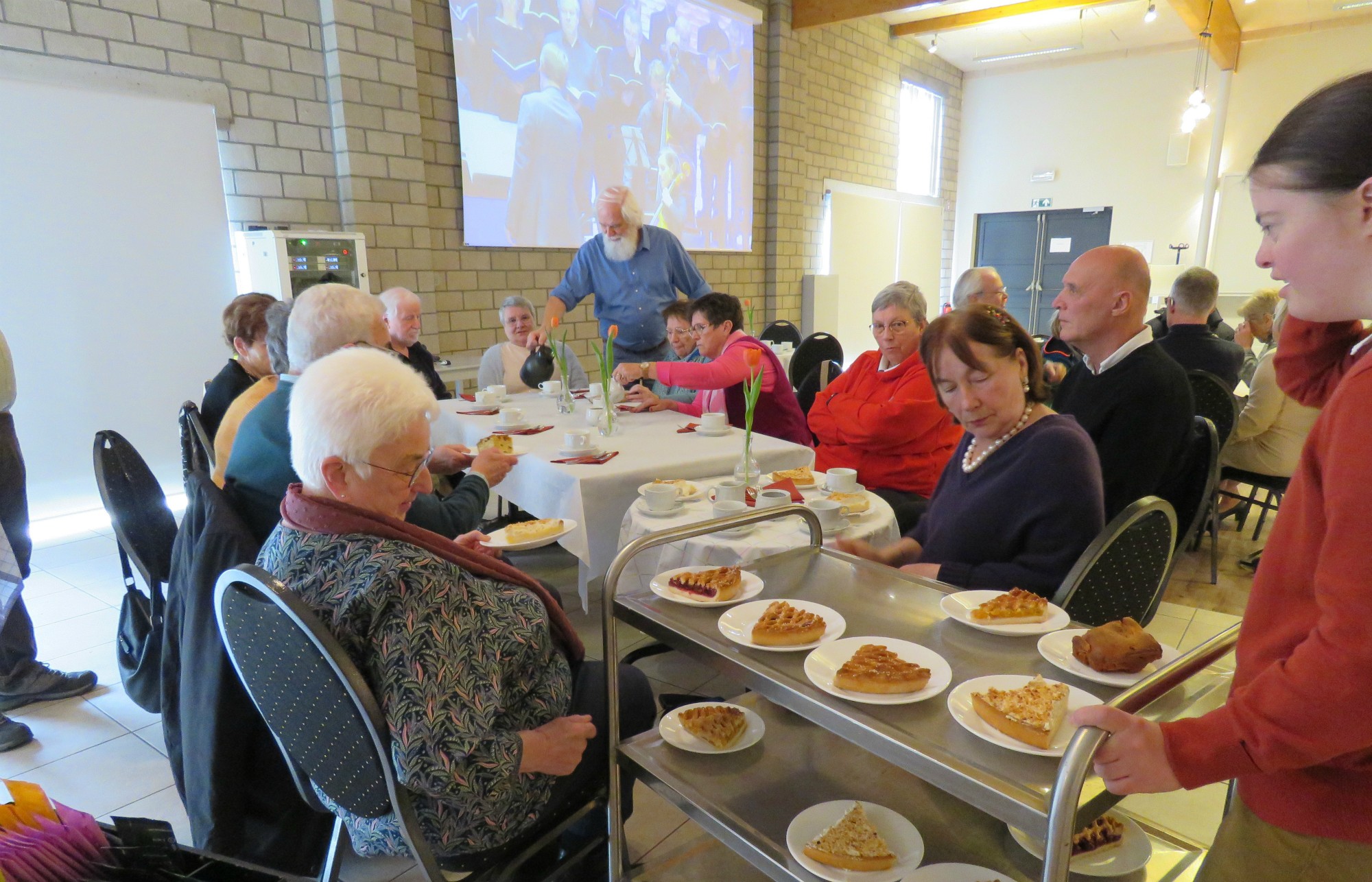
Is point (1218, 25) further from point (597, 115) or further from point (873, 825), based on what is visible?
point (873, 825)

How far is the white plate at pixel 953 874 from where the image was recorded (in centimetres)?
120

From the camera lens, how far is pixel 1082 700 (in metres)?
0.96

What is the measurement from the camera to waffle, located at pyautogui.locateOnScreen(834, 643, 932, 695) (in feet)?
3.27

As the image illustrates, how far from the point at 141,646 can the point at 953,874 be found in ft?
7.17

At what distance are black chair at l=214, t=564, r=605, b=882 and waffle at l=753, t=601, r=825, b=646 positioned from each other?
0.58 m

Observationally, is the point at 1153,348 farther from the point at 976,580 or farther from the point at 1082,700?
the point at 1082,700

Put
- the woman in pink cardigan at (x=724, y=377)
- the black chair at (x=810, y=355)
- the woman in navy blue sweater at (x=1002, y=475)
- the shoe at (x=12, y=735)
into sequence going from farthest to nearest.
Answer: the black chair at (x=810, y=355) → the woman in pink cardigan at (x=724, y=377) → the shoe at (x=12, y=735) → the woman in navy blue sweater at (x=1002, y=475)

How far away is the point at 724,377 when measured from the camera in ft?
10.3

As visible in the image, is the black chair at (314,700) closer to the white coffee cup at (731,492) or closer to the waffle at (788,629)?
the waffle at (788,629)

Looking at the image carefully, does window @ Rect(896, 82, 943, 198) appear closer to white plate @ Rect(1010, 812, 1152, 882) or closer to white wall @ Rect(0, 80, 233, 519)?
white wall @ Rect(0, 80, 233, 519)

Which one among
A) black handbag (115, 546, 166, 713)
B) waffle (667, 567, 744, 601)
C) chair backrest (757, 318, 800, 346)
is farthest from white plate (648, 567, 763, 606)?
chair backrest (757, 318, 800, 346)

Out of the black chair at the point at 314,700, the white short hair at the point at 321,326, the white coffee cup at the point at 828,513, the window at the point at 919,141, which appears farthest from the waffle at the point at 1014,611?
the window at the point at 919,141

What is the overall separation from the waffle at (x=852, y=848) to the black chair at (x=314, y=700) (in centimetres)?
53

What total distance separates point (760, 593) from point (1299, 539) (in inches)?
31.9
